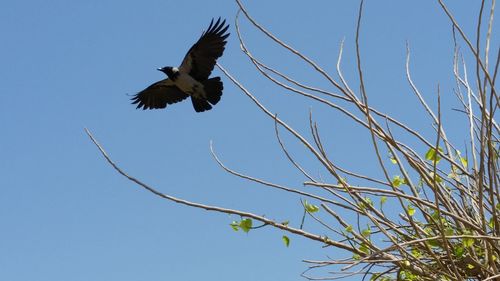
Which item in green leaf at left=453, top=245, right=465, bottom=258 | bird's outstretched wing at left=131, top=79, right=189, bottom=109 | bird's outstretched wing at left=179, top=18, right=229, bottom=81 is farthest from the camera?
bird's outstretched wing at left=131, top=79, right=189, bottom=109

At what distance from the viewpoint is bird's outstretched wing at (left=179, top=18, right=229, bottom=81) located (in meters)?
6.69

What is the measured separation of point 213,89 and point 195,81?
0.65 feet

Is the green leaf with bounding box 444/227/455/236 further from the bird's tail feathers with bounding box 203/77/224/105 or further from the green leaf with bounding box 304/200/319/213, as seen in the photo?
the bird's tail feathers with bounding box 203/77/224/105

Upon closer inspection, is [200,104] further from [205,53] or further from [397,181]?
[397,181]

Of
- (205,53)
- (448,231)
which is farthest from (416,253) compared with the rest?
(205,53)

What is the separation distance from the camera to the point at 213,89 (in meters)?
7.22

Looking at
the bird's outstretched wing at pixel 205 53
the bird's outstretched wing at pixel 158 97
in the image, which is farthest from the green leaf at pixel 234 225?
the bird's outstretched wing at pixel 158 97

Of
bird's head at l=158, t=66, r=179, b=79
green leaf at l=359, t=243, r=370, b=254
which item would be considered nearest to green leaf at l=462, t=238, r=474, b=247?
green leaf at l=359, t=243, r=370, b=254

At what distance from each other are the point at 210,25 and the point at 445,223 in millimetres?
4645

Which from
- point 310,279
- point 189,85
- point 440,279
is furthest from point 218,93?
point 440,279

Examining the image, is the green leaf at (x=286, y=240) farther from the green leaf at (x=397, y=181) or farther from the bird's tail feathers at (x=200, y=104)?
the bird's tail feathers at (x=200, y=104)

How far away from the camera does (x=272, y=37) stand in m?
2.08

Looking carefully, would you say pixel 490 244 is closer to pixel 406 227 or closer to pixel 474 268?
pixel 474 268

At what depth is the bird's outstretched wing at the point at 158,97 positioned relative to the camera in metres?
7.95
